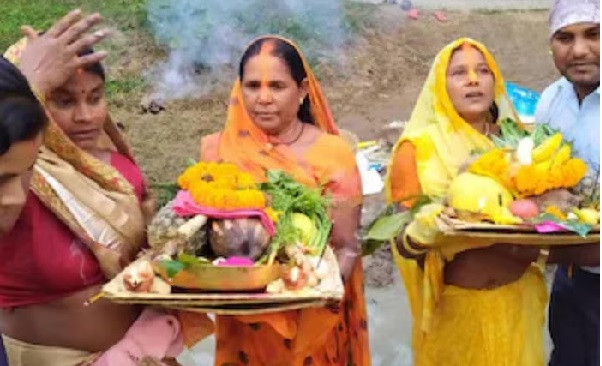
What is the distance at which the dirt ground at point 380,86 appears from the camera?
19.3 ft

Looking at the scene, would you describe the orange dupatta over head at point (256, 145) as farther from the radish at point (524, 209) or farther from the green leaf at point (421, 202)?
the radish at point (524, 209)

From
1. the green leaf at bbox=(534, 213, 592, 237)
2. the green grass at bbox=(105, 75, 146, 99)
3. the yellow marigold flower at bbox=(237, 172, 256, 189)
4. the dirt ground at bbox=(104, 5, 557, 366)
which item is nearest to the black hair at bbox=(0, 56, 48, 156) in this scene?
the yellow marigold flower at bbox=(237, 172, 256, 189)

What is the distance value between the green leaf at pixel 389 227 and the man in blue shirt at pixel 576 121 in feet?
2.15

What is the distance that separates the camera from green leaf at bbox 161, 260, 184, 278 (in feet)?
8.54

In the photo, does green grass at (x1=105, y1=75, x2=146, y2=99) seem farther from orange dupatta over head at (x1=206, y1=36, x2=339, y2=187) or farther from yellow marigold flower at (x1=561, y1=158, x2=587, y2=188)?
yellow marigold flower at (x1=561, y1=158, x2=587, y2=188)

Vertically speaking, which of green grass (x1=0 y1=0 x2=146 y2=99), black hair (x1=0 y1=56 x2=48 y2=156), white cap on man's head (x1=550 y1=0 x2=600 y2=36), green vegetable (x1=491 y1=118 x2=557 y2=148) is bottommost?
green vegetable (x1=491 y1=118 x2=557 y2=148)

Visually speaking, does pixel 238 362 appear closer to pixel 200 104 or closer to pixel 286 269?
pixel 286 269

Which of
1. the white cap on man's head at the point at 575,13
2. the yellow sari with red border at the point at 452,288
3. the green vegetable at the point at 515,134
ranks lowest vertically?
the yellow sari with red border at the point at 452,288

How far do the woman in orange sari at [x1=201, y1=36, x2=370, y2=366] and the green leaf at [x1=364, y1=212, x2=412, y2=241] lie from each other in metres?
0.15

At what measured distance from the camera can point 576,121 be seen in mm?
3459

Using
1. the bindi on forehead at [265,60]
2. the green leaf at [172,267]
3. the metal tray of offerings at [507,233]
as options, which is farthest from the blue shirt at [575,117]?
the green leaf at [172,267]

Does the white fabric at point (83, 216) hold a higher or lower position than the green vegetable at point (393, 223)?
higher

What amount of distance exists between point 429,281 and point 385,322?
1997 mm

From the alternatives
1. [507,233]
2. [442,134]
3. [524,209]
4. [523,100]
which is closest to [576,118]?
[442,134]
